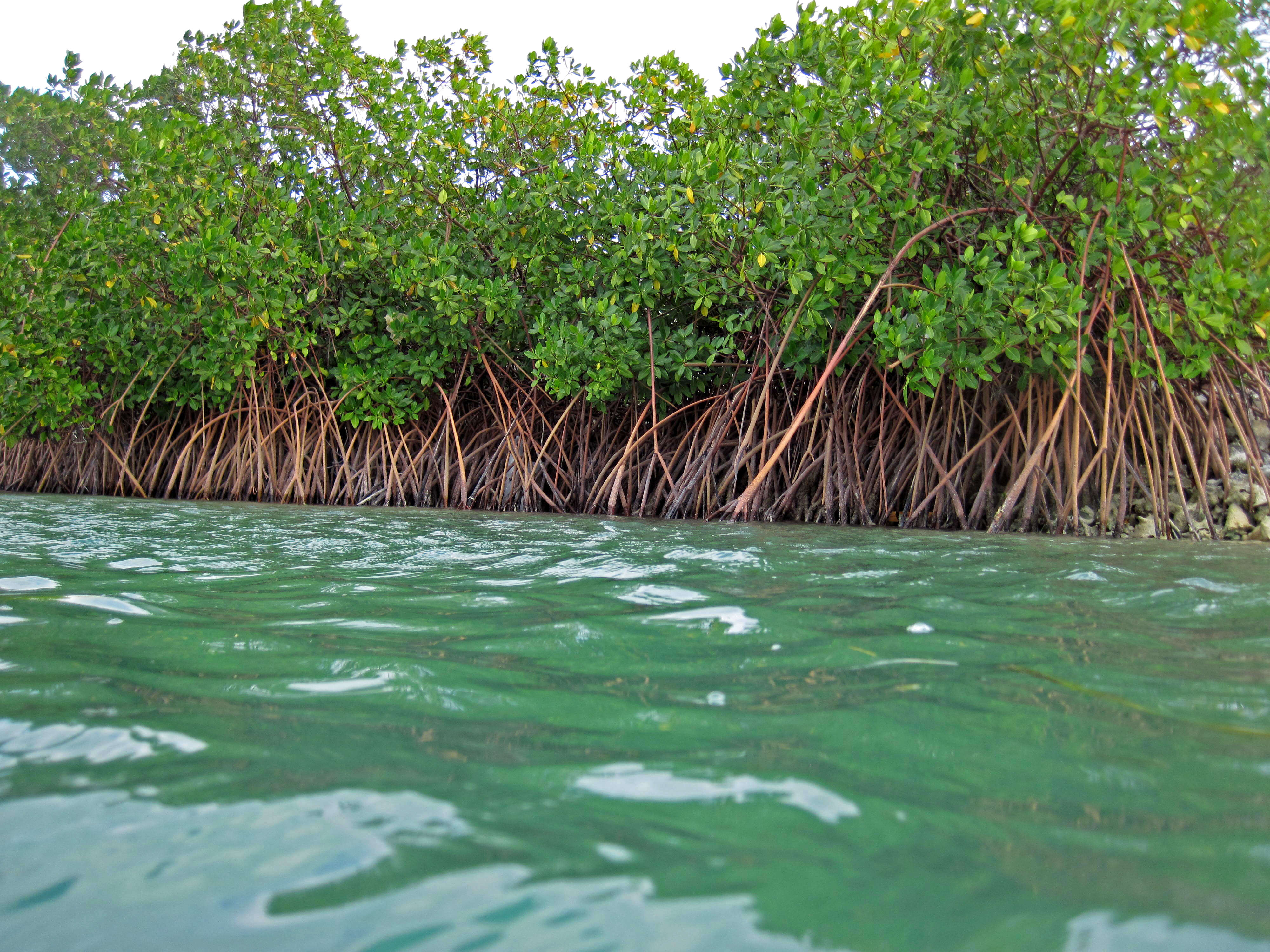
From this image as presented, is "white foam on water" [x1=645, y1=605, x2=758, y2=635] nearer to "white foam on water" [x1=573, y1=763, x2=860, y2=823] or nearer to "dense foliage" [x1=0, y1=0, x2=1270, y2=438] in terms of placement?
"white foam on water" [x1=573, y1=763, x2=860, y2=823]

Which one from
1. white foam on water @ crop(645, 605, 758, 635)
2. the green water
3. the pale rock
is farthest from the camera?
the pale rock

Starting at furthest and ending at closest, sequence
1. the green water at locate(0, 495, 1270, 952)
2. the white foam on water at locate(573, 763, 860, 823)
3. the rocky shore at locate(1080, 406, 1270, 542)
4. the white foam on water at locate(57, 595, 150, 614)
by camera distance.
Result: the rocky shore at locate(1080, 406, 1270, 542) < the white foam on water at locate(57, 595, 150, 614) < the white foam on water at locate(573, 763, 860, 823) < the green water at locate(0, 495, 1270, 952)

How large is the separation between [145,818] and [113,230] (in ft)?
26.2

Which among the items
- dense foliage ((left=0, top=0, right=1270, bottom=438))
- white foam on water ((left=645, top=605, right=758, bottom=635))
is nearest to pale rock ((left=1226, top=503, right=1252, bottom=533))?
dense foliage ((left=0, top=0, right=1270, bottom=438))

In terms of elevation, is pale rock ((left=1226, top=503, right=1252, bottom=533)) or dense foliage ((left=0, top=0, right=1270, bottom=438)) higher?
dense foliage ((left=0, top=0, right=1270, bottom=438))

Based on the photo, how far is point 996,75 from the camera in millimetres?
4598

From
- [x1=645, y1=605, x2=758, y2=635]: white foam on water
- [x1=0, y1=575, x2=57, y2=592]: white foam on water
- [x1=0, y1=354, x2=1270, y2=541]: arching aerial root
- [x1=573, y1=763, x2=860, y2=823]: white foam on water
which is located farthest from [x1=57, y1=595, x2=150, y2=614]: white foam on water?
[x1=0, y1=354, x2=1270, y2=541]: arching aerial root

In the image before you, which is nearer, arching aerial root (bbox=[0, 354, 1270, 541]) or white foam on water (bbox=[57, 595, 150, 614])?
white foam on water (bbox=[57, 595, 150, 614])

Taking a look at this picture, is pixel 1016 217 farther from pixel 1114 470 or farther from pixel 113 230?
pixel 113 230

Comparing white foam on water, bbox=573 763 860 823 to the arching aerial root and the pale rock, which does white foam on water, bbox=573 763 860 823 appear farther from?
the pale rock

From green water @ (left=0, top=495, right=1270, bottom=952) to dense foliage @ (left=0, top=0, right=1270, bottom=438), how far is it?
9.98 feet

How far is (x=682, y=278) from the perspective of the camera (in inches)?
248

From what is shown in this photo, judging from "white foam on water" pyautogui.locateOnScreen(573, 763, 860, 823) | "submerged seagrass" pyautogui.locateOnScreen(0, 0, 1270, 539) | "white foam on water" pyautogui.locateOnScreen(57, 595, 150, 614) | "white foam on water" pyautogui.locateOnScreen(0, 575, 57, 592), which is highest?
"submerged seagrass" pyautogui.locateOnScreen(0, 0, 1270, 539)

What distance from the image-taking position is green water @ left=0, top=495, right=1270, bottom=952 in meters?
0.77
